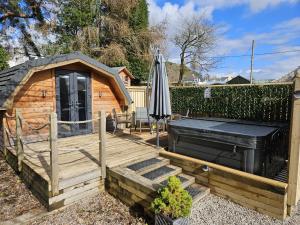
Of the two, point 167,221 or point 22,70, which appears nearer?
point 167,221

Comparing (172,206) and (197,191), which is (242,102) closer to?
(197,191)

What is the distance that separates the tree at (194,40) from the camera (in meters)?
21.8

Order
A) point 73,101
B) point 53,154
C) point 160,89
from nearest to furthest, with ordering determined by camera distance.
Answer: point 53,154 → point 160,89 → point 73,101

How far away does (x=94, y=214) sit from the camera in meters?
3.60

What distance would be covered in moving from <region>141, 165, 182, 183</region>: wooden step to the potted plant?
76cm

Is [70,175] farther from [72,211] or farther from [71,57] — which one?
[71,57]

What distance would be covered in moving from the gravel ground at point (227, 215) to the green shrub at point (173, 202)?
0.48 m

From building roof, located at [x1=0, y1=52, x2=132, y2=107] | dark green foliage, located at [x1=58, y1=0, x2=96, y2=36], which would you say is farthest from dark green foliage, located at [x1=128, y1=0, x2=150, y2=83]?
building roof, located at [x1=0, y1=52, x2=132, y2=107]

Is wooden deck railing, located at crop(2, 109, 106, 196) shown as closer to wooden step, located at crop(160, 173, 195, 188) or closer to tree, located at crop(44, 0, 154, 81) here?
wooden step, located at crop(160, 173, 195, 188)

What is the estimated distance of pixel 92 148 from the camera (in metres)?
5.50

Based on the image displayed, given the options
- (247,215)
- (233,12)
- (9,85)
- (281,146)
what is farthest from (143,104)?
(233,12)

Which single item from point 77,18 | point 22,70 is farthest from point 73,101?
point 77,18

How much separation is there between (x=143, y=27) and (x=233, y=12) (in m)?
8.83

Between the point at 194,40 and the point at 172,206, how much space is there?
21403mm
